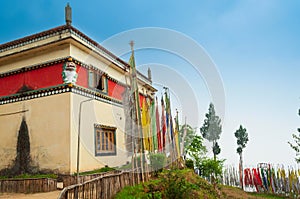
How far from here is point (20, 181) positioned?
26.7 feet

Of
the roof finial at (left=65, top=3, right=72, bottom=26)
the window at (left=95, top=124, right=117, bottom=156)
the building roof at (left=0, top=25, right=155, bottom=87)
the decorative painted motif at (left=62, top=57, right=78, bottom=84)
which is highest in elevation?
the roof finial at (left=65, top=3, right=72, bottom=26)

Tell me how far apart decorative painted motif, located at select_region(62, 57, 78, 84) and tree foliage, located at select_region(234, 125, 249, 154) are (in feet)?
93.6

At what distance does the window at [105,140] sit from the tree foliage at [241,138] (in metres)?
25.4

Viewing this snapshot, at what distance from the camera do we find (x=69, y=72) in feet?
34.1

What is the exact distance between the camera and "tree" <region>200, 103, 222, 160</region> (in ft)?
102

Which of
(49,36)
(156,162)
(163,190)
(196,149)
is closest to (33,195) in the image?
(163,190)

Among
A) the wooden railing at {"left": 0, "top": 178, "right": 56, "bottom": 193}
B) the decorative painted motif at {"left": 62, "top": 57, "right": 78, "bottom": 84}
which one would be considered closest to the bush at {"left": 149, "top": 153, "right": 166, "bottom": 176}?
the wooden railing at {"left": 0, "top": 178, "right": 56, "bottom": 193}

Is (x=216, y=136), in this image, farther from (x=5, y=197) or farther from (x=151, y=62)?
(x=5, y=197)

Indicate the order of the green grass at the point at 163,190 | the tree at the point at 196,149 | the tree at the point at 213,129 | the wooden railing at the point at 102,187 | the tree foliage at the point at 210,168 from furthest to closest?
the tree at the point at 213,129
the tree at the point at 196,149
the tree foliage at the point at 210,168
the green grass at the point at 163,190
the wooden railing at the point at 102,187

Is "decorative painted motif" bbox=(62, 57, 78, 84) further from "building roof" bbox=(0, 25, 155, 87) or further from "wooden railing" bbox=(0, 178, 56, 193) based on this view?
"wooden railing" bbox=(0, 178, 56, 193)

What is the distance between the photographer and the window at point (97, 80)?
11.9 meters

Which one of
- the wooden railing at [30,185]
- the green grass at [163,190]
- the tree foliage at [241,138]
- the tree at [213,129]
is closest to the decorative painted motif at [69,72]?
the wooden railing at [30,185]

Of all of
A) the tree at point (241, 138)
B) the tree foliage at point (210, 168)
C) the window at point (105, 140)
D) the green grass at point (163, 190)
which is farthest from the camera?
the tree at point (241, 138)

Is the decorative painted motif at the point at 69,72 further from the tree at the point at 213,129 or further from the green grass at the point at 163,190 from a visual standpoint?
the tree at the point at 213,129
